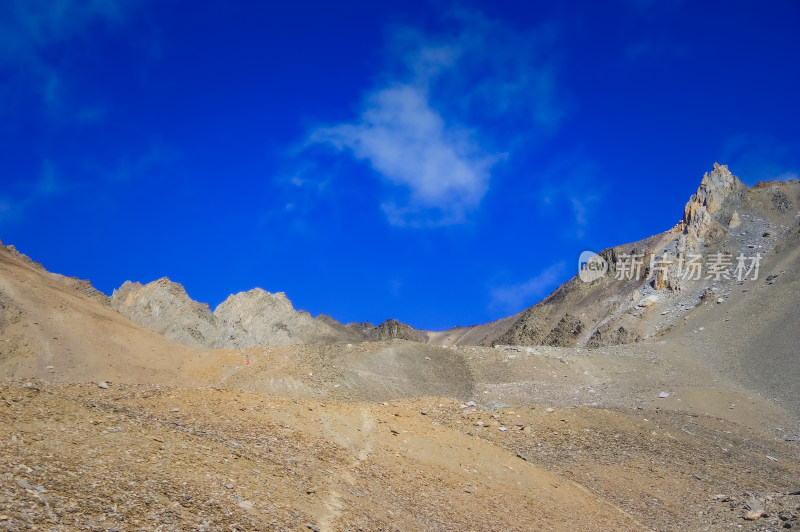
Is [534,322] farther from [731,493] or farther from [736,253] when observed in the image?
[731,493]

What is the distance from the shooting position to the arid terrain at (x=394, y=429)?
724 centimetres

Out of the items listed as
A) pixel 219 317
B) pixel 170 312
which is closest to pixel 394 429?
pixel 170 312

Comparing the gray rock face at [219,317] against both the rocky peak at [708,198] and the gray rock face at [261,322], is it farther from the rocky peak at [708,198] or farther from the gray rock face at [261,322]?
the rocky peak at [708,198]

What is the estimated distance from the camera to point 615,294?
52281mm

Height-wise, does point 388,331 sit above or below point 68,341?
above

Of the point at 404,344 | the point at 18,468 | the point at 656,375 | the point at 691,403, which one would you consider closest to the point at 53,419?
the point at 18,468

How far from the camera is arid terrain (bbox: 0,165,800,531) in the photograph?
23.7 feet

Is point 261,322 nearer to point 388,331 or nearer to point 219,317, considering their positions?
point 219,317

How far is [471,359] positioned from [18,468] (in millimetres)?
22266

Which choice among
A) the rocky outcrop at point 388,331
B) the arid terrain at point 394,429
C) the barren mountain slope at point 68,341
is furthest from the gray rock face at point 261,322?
the barren mountain slope at point 68,341

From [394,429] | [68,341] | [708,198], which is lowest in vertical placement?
[394,429]

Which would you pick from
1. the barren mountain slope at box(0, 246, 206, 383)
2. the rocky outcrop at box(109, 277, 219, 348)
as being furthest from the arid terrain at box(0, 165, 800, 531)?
the rocky outcrop at box(109, 277, 219, 348)

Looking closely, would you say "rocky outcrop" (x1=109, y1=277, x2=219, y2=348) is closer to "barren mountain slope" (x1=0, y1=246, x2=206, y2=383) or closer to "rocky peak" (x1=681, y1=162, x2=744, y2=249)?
"barren mountain slope" (x1=0, y1=246, x2=206, y2=383)

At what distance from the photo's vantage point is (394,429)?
13180mm
